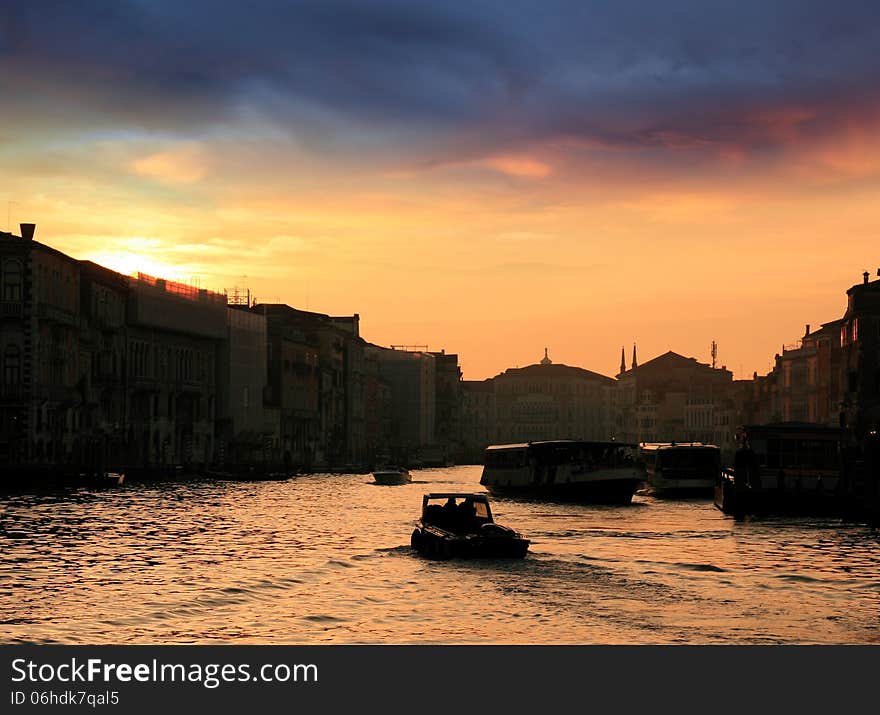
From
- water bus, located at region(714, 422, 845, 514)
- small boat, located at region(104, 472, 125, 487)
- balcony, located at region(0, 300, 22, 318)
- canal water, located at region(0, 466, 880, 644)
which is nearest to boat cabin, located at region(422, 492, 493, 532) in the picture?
canal water, located at region(0, 466, 880, 644)

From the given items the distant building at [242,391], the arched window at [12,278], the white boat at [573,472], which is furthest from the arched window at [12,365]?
the distant building at [242,391]

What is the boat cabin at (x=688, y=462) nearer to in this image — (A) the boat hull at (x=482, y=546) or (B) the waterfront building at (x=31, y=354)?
(B) the waterfront building at (x=31, y=354)

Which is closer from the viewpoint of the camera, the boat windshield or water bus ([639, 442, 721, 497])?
water bus ([639, 442, 721, 497])

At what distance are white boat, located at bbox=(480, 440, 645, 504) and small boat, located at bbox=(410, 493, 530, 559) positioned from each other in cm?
2928

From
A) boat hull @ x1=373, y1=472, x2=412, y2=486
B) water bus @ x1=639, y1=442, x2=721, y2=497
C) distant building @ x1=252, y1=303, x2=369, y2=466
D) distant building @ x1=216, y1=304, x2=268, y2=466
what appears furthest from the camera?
distant building @ x1=252, y1=303, x2=369, y2=466

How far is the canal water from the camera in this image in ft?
87.7

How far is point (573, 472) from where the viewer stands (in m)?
75.4

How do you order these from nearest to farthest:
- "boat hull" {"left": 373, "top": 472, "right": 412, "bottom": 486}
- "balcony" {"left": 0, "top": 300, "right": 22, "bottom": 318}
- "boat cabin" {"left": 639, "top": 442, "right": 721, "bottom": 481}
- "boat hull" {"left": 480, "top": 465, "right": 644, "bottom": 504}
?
"boat hull" {"left": 480, "top": 465, "right": 644, "bottom": 504} < "balcony" {"left": 0, "top": 300, "right": 22, "bottom": 318} < "boat cabin" {"left": 639, "top": 442, "right": 721, "bottom": 481} < "boat hull" {"left": 373, "top": 472, "right": 412, "bottom": 486}

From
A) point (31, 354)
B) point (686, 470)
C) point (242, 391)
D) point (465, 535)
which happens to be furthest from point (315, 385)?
point (465, 535)

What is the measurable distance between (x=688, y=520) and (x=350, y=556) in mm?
23869

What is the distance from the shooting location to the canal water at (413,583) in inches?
1053

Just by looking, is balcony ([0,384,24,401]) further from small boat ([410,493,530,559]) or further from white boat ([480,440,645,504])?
small boat ([410,493,530,559])

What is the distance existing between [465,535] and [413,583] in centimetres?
435
